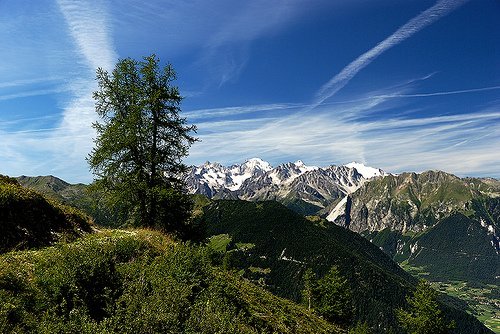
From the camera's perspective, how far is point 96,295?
1498 centimetres

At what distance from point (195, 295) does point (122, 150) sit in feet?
58.9

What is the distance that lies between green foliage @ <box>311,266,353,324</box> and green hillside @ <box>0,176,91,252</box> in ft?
206

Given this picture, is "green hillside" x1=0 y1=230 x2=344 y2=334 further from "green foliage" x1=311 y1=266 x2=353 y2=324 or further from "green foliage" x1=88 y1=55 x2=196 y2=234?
"green foliage" x1=311 y1=266 x2=353 y2=324

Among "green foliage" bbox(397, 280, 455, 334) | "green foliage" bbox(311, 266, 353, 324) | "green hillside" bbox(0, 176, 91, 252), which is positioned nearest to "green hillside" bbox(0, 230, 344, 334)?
"green hillside" bbox(0, 176, 91, 252)

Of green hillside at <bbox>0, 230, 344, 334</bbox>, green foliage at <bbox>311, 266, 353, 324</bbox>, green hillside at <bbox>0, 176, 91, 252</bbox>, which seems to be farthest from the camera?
green foliage at <bbox>311, 266, 353, 324</bbox>

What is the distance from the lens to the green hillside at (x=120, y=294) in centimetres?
1189

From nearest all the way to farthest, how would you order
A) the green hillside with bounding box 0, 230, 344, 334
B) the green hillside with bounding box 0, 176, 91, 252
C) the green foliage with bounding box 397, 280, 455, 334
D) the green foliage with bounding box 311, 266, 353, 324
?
the green hillside with bounding box 0, 230, 344, 334 < the green hillside with bounding box 0, 176, 91, 252 < the green foliage with bounding box 397, 280, 455, 334 < the green foliage with bounding box 311, 266, 353, 324

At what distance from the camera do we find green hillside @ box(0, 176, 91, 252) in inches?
792

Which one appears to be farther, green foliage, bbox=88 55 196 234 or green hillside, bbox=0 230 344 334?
green foliage, bbox=88 55 196 234

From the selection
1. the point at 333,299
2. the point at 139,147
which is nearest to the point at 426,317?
the point at 333,299

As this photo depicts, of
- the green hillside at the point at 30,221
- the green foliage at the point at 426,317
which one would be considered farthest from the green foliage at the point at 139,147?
the green foliage at the point at 426,317

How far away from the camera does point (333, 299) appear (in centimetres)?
7738

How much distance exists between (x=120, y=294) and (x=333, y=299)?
7028 centimetres

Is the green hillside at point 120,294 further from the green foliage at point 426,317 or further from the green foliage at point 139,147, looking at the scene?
the green foliage at point 426,317
